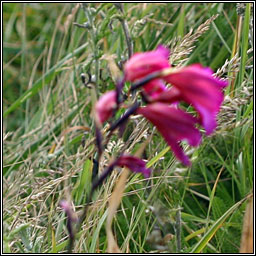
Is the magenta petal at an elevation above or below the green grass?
above

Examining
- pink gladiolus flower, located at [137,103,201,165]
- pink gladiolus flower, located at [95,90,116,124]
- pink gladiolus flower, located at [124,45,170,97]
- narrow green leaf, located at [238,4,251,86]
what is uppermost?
pink gladiolus flower, located at [124,45,170,97]

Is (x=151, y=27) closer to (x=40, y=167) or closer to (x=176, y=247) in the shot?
(x=40, y=167)

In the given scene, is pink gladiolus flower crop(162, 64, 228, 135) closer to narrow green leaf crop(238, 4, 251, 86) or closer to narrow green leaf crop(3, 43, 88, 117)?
narrow green leaf crop(238, 4, 251, 86)

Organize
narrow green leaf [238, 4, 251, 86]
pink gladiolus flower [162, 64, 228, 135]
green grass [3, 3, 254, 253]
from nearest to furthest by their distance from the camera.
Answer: pink gladiolus flower [162, 64, 228, 135] < green grass [3, 3, 254, 253] < narrow green leaf [238, 4, 251, 86]

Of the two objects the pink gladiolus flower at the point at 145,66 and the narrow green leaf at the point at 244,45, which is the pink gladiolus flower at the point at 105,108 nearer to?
the pink gladiolus flower at the point at 145,66

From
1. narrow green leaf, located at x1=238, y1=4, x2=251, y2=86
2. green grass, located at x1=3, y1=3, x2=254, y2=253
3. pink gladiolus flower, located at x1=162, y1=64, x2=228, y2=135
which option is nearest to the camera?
pink gladiolus flower, located at x1=162, y1=64, x2=228, y2=135

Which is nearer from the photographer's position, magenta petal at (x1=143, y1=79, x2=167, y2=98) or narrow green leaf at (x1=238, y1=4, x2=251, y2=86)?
magenta petal at (x1=143, y1=79, x2=167, y2=98)

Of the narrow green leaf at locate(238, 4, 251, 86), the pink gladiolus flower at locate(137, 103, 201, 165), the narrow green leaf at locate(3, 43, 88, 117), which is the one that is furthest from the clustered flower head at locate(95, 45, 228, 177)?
the narrow green leaf at locate(3, 43, 88, 117)
